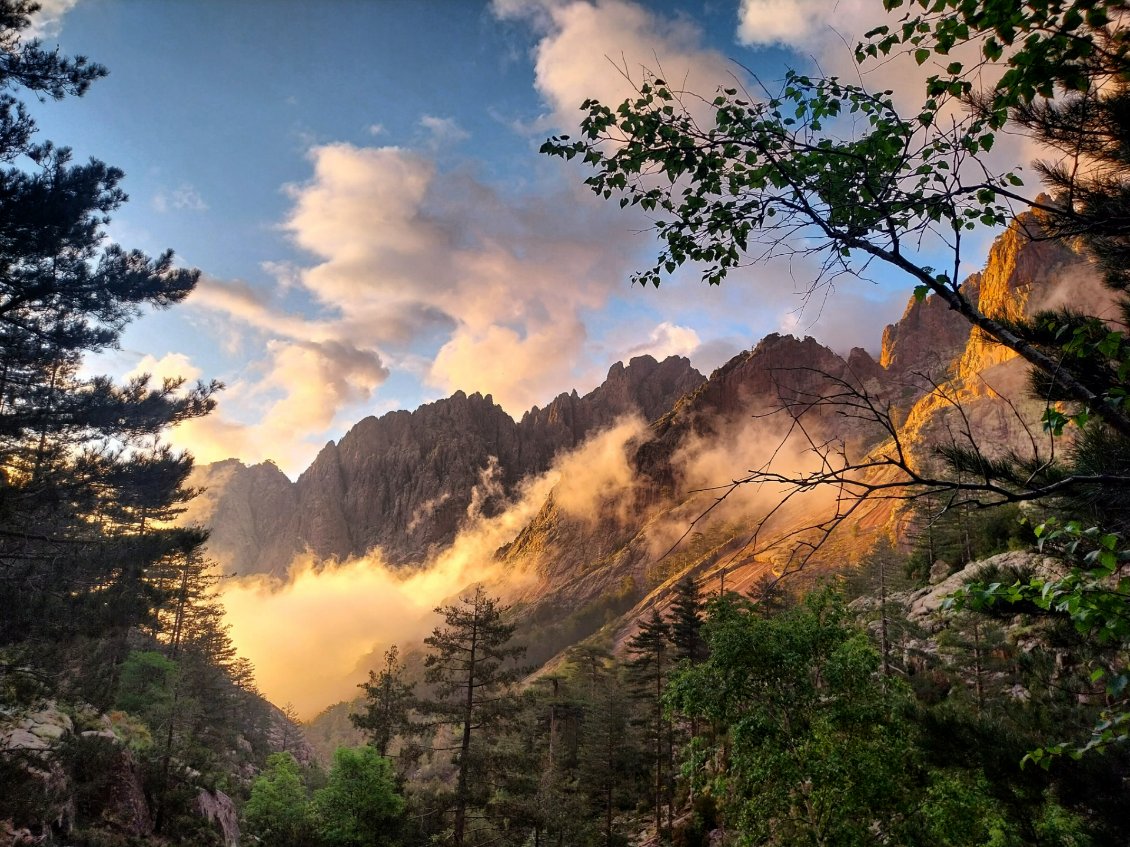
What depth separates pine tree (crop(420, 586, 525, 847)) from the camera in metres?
21.3

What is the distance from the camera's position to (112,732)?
22609mm

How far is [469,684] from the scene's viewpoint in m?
22.3

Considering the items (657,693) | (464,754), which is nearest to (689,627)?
(657,693)

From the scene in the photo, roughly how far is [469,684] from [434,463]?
167 metres

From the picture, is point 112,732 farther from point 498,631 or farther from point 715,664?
point 715,664

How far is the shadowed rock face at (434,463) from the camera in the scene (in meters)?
186

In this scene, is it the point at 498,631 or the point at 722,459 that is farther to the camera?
the point at 722,459

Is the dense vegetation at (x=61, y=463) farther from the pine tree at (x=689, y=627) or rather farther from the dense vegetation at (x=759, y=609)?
the pine tree at (x=689, y=627)

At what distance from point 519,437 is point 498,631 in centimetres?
17405

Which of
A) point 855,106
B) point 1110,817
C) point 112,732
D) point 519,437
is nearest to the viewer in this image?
point 855,106

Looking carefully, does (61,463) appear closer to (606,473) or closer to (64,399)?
(64,399)

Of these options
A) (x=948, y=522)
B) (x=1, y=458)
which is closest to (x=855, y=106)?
(x=1, y=458)

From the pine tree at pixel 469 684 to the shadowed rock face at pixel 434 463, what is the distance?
6444 inches

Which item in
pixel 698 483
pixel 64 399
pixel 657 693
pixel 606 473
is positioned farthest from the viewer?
pixel 606 473
